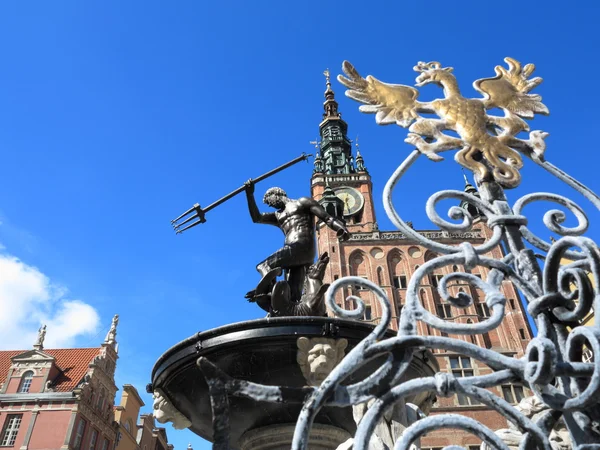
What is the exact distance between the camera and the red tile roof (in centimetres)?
2184

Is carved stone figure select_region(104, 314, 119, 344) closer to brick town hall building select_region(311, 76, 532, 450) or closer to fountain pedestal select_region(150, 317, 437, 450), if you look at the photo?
brick town hall building select_region(311, 76, 532, 450)

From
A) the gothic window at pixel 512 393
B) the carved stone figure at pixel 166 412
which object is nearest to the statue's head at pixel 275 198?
the carved stone figure at pixel 166 412

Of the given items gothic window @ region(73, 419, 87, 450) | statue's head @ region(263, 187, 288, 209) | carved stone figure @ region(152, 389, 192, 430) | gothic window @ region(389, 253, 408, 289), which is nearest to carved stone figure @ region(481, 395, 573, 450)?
carved stone figure @ region(152, 389, 192, 430)

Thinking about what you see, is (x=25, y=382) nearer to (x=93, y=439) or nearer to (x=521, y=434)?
(x=93, y=439)

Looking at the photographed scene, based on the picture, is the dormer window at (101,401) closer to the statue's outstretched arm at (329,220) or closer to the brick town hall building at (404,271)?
the brick town hall building at (404,271)

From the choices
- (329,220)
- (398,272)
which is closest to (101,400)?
(398,272)

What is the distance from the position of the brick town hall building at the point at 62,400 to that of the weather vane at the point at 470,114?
2172 centimetres

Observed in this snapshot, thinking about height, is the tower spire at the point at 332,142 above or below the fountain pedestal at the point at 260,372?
above

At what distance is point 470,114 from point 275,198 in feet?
9.20

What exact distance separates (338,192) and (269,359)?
32.6 m

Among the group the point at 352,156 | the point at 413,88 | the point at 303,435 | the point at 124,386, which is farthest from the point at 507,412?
the point at 352,156

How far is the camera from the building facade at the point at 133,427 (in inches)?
1004

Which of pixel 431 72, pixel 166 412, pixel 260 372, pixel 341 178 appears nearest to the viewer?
pixel 431 72

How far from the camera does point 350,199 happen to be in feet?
116
